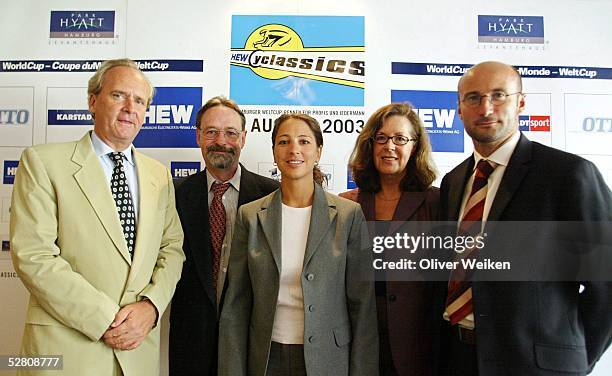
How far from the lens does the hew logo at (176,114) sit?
2.60 meters

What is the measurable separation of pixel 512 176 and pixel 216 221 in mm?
1417

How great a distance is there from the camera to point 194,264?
220 cm

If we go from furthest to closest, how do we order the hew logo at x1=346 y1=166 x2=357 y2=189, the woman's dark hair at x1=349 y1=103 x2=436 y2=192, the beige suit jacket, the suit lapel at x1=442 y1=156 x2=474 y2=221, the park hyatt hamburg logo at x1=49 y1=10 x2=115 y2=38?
the park hyatt hamburg logo at x1=49 y1=10 x2=115 y2=38, the hew logo at x1=346 y1=166 x2=357 y2=189, the woman's dark hair at x1=349 y1=103 x2=436 y2=192, the suit lapel at x1=442 y1=156 x2=474 y2=221, the beige suit jacket

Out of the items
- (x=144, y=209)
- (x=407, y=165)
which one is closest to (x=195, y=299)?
(x=144, y=209)

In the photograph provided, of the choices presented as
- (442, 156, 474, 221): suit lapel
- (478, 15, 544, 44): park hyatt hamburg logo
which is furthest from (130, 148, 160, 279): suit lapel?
(478, 15, 544, 44): park hyatt hamburg logo

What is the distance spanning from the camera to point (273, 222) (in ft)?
6.23

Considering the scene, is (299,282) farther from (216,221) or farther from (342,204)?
(216,221)

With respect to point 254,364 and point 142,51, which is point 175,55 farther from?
point 254,364

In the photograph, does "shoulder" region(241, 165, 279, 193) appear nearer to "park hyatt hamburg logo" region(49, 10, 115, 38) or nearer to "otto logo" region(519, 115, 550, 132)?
"park hyatt hamburg logo" region(49, 10, 115, 38)

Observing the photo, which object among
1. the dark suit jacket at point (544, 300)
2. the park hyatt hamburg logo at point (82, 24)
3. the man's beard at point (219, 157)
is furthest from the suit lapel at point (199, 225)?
the dark suit jacket at point (544, 300)

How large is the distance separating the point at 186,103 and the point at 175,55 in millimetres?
295

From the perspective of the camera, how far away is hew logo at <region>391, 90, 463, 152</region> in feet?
8.28

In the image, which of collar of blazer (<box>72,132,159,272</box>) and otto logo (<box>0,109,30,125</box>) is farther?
otto logo (<box>0,109,30,125</box>)

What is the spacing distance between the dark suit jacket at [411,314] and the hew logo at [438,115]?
506 mm
